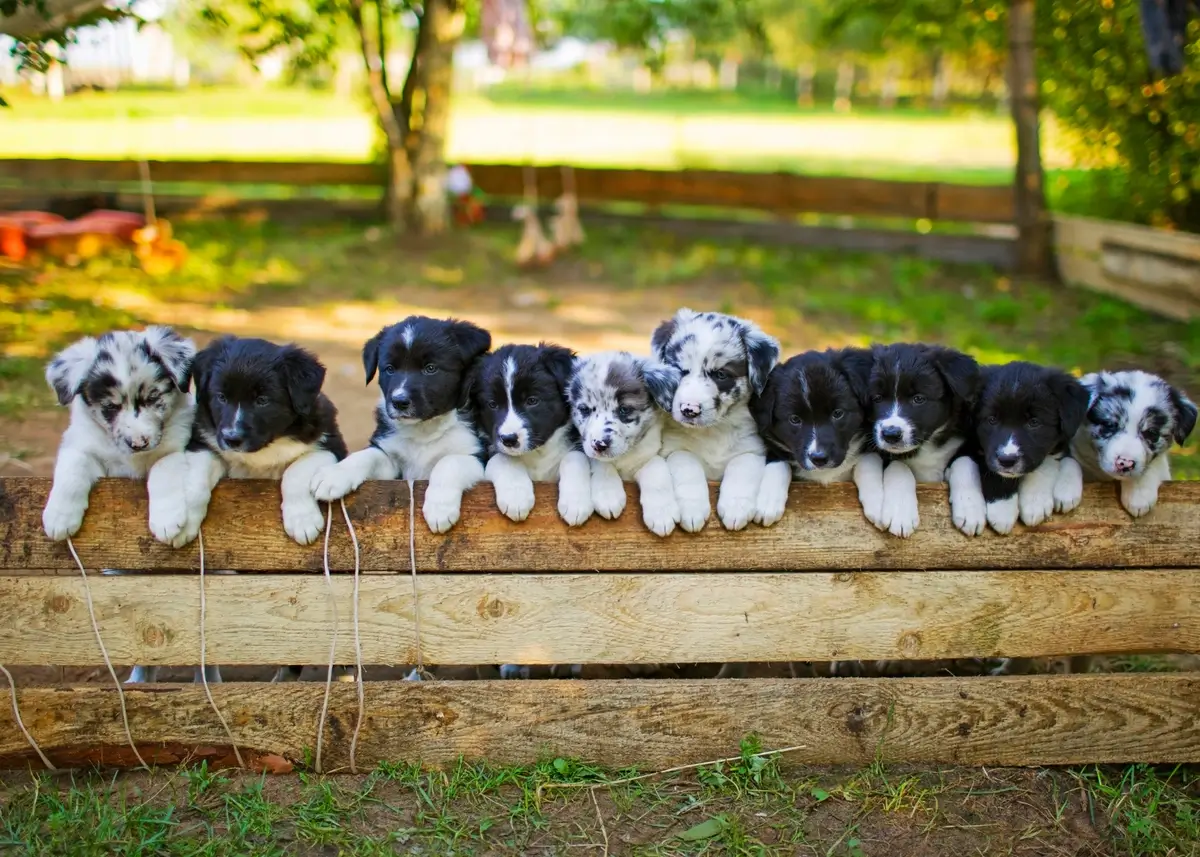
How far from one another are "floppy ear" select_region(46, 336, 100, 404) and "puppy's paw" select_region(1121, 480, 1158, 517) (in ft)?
13.4

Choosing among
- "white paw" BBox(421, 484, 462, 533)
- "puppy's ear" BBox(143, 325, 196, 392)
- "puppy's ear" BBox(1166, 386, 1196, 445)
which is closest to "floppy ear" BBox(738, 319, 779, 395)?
"white paw" BBox(421, 484, 462, 533)

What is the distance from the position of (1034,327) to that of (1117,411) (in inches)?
314

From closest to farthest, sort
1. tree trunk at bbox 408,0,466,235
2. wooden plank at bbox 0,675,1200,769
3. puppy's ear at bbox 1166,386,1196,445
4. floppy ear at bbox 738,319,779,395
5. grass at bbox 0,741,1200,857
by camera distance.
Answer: grass at bbox 0,741,1200,857
wooden plank at bbox 0,675,1200,769
puppy's ear at bbox 1166,386,1196,445
floppy ear at bbox 738,319,779,395
tree trunk at bbox 408,0,466,235

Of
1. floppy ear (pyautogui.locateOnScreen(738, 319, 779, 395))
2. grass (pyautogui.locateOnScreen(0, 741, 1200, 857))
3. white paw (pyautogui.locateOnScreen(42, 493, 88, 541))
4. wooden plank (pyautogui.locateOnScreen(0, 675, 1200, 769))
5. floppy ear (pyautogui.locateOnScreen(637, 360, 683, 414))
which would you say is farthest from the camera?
floppy ear (pyautogui.locateOnScreen(738, 319, 779, 395))

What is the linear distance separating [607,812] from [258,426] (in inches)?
77.4

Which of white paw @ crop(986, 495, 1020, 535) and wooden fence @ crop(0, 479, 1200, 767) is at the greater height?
white paw @ crop(986, 495, 1020, 535)

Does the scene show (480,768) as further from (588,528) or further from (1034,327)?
(1034,327)

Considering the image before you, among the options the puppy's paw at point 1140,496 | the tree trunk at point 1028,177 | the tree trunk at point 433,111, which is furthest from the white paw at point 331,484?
the tree trunk at point 433,111

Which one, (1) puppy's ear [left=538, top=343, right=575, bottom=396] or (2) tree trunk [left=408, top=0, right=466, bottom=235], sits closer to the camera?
(1) puppy's ear [left=538, top=343, right=575, bottom=396]

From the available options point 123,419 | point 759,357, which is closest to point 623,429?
point 759,357

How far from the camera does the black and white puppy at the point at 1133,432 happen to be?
13.7ft

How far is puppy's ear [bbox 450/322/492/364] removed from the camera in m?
4.57

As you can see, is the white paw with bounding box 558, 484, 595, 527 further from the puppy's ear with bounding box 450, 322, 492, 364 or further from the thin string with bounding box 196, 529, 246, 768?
the thin string with bounding box 196, 529, 246, 768

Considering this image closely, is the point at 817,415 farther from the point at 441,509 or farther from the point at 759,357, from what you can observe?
the point at 441,509
